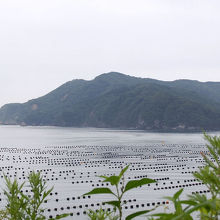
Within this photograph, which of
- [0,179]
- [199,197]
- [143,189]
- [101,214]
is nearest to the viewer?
[199,197]

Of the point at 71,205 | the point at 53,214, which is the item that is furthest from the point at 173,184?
the point at 53,214

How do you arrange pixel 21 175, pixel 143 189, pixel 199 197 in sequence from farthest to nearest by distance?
1. pixel 21 175
2. pixel 143 189
3. pixel 199 197

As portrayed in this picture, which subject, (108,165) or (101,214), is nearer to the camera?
(101,214)

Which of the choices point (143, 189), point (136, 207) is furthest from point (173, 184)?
point (136, 207)

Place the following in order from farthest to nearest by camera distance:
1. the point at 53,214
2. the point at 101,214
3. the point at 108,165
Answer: the point at 108,165, the point at 53,214, the point at 101,214

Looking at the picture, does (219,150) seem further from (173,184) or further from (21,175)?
(21,175)

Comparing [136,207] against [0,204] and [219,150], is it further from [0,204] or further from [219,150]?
[219,150]

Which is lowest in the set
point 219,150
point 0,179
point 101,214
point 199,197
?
point 0,179

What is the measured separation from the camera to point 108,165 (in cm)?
10562

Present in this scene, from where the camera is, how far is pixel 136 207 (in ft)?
180

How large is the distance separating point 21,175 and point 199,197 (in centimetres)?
9108

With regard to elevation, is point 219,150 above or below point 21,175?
above

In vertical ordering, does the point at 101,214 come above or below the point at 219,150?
below

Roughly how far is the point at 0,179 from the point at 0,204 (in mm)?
30140
